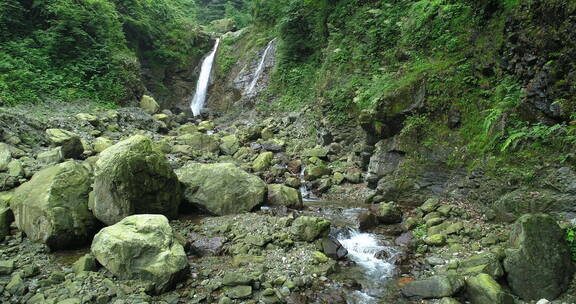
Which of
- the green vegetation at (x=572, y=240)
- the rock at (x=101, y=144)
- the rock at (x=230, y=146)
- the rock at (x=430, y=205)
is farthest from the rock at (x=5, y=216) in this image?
the green vegetation at (x=572, y=240)

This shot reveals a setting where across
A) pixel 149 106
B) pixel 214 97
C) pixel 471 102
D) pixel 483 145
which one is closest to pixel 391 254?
pixel 483 145

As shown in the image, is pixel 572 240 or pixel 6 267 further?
pixel 6 267

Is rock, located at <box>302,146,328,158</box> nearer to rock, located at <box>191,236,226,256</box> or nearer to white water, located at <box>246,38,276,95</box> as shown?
rock, located at <box>191,236,226,256</box>

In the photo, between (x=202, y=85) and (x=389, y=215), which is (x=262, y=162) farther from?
(x=202, y=85)

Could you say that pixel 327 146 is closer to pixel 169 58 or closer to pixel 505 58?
pixel 505 58

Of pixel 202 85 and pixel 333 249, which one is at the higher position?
pixel 202 85

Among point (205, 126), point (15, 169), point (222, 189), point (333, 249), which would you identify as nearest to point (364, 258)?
point (333, 249)

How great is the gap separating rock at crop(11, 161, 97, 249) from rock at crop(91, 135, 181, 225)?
363 mm

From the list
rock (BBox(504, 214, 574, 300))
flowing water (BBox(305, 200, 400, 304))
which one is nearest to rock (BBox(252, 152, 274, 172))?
flowing water (BBox(305, 200, 400, 304))

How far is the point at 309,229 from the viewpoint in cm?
757

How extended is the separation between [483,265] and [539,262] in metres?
0.83

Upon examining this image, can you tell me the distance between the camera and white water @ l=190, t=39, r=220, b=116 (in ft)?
89.1

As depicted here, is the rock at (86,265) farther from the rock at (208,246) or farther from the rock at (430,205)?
the rock at (430,205)

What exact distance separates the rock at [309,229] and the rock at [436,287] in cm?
224
